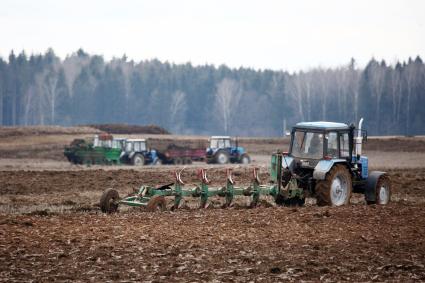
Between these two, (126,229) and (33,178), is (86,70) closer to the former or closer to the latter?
(33,178)

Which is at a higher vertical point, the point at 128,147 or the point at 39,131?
the point at 39,131

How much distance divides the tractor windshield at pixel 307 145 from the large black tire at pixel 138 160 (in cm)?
2783

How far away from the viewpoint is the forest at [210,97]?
111812mm

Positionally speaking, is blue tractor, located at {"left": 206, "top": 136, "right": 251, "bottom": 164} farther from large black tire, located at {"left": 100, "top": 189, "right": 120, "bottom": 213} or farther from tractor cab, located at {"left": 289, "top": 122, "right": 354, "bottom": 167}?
large black tire, located at {"left": 100, "top": 189, "right": 120, "bottom": 213}

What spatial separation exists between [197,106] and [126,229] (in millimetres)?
112857

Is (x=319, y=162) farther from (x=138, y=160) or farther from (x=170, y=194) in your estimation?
(x=138, y=160)

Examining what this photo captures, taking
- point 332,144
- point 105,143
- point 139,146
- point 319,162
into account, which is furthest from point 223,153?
point 319,162

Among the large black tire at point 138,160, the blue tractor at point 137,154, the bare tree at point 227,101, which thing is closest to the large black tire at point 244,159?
the blue tractor at point 137,154

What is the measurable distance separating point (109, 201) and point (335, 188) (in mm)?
5815

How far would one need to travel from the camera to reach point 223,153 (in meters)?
51.2

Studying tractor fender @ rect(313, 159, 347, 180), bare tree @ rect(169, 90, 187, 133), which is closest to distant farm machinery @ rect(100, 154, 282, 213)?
tractor fender @ rect(313, 159, 347, 180)

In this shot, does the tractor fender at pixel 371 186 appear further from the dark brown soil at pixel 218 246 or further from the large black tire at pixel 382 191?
the dark brown soil at pixel 218 246

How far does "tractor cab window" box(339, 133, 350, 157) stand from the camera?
2178cm

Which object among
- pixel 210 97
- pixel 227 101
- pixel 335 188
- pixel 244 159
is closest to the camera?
pixel 335 188
